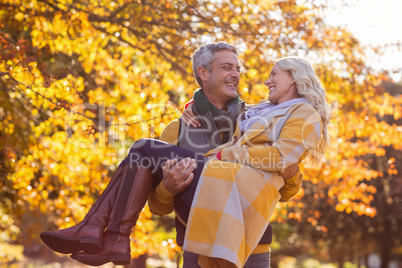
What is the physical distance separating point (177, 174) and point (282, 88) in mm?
898

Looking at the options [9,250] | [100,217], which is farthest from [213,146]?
[9,250]

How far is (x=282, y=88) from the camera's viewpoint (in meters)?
2.70

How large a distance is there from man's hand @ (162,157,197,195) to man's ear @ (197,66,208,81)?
84 centimetres

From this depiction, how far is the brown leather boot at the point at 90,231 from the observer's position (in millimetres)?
2207

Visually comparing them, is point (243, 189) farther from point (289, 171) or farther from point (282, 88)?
point (282, 88)

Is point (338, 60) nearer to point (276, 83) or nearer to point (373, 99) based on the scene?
point (373, 99)

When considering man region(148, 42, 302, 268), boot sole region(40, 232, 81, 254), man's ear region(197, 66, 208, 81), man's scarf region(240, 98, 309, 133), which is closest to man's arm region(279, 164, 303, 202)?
man region(148, 42, 302, 268)

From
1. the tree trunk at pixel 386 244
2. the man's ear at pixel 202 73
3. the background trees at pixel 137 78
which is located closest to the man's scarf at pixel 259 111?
the man's ear at pixel 202 73

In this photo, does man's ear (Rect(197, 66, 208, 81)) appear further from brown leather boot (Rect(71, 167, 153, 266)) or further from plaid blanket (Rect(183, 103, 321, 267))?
brown leather boot (Rect(71, 167, 153, 266))

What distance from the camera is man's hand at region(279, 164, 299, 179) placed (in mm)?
2471

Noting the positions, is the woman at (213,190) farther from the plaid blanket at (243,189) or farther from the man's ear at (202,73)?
the man's ear at (202,73)

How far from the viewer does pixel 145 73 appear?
6184 millimetres

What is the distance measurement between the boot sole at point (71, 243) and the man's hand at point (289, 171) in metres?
1.07

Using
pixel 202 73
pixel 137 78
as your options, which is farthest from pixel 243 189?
pixel 137 78
